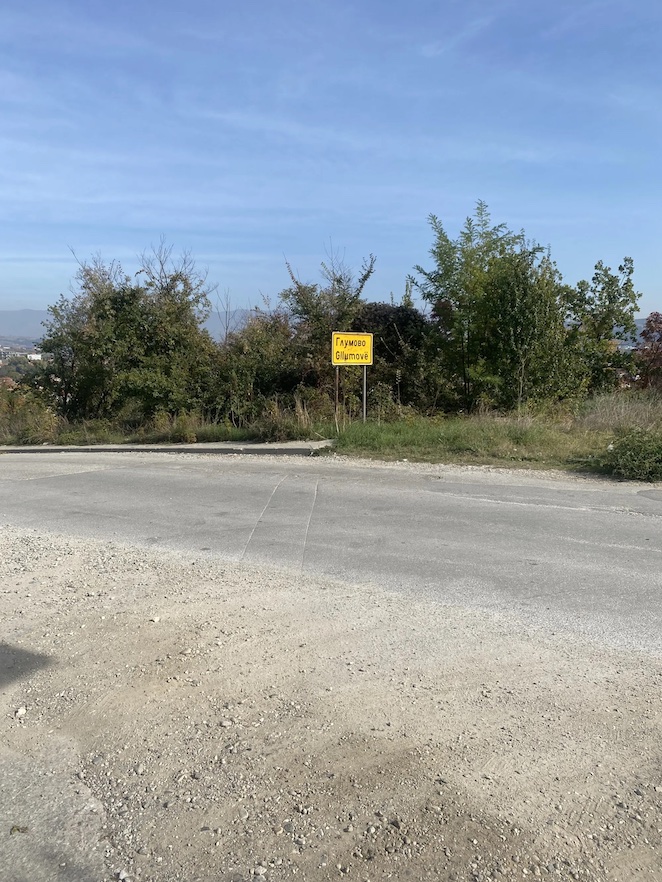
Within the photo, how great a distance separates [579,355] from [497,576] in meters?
15.4

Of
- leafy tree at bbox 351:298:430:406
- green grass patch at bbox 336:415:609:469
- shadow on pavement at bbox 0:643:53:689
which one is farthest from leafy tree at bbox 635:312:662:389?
shadow on pavement at bbox 0:643:53:689

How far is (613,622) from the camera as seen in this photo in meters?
4.94

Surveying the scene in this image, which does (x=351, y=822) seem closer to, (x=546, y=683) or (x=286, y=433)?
(x=546, y=683)

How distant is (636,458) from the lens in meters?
10.5

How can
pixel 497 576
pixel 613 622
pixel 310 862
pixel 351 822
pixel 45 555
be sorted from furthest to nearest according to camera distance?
1. pixel 45 555
2. pixel 497 576
3. pixel 613 622
4. pixel 351 822
5. pixel 310 862

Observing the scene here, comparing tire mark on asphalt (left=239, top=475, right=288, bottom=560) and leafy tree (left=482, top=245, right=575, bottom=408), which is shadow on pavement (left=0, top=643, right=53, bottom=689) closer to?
tire mark on asphalt (left=239, top=475, right=288, bottom=560)

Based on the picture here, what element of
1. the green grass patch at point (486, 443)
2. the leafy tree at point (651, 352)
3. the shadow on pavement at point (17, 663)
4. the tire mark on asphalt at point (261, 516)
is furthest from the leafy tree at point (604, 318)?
the shadow on pavement at point (17, 663)

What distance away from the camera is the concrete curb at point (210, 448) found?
46.5ft

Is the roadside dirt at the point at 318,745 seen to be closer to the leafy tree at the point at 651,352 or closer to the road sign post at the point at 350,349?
the road sign post at the point at 350,349

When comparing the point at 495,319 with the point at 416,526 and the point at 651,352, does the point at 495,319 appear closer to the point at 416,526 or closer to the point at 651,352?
the point at 651,352

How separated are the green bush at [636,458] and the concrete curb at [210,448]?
5459 millimetres

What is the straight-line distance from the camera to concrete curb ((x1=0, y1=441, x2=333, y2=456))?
46.5ft

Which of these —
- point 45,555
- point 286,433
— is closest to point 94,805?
point 45,555

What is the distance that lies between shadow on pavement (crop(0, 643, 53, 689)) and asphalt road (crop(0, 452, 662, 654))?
92.8 inches
